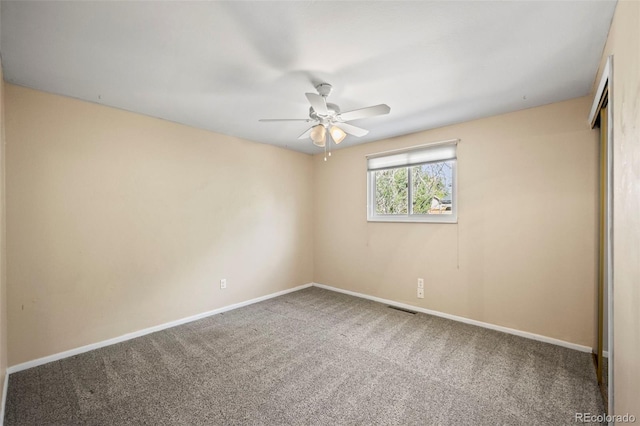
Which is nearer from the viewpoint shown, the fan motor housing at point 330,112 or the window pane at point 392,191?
the fan motor housing at point 330,112

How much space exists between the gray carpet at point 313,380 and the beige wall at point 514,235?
349 mm

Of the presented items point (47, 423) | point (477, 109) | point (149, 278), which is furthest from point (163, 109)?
point (477, 109)

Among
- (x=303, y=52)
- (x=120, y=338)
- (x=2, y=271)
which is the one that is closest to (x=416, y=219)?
(x=303, y=52)

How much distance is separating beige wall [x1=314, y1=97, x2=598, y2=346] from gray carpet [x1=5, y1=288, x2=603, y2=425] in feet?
1.15

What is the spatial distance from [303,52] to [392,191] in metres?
2.56

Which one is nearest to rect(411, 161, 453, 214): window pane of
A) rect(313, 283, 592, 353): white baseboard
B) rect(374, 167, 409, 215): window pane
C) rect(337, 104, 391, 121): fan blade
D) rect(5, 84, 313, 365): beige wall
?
rect(374, 167, 409, 215): window pane

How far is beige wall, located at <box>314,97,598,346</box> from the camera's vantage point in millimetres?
2516

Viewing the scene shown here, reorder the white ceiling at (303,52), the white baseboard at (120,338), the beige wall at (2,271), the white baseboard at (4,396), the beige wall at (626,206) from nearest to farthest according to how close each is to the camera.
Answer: the beige wall at (626,206) < the white ceiling at (303,52) < the white baseboard at (4,396) < the beige wall at (2,271) < the white baseboard at (120,338)

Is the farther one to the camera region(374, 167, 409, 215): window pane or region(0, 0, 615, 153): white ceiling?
region(374, 167, 409, 215): window pane

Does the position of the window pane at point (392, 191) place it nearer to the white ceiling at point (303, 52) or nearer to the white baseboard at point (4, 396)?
the white ceiling at point (303, 52)

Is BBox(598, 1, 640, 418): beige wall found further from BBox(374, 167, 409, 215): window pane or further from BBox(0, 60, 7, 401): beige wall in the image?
BBox(0, 60, 7, 401): beige wall

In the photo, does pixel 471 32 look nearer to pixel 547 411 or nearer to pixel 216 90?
pixel 216 90

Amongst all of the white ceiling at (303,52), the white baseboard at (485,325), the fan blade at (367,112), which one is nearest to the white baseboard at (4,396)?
the white ceiling at (303,52)

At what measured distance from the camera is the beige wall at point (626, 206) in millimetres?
1126
